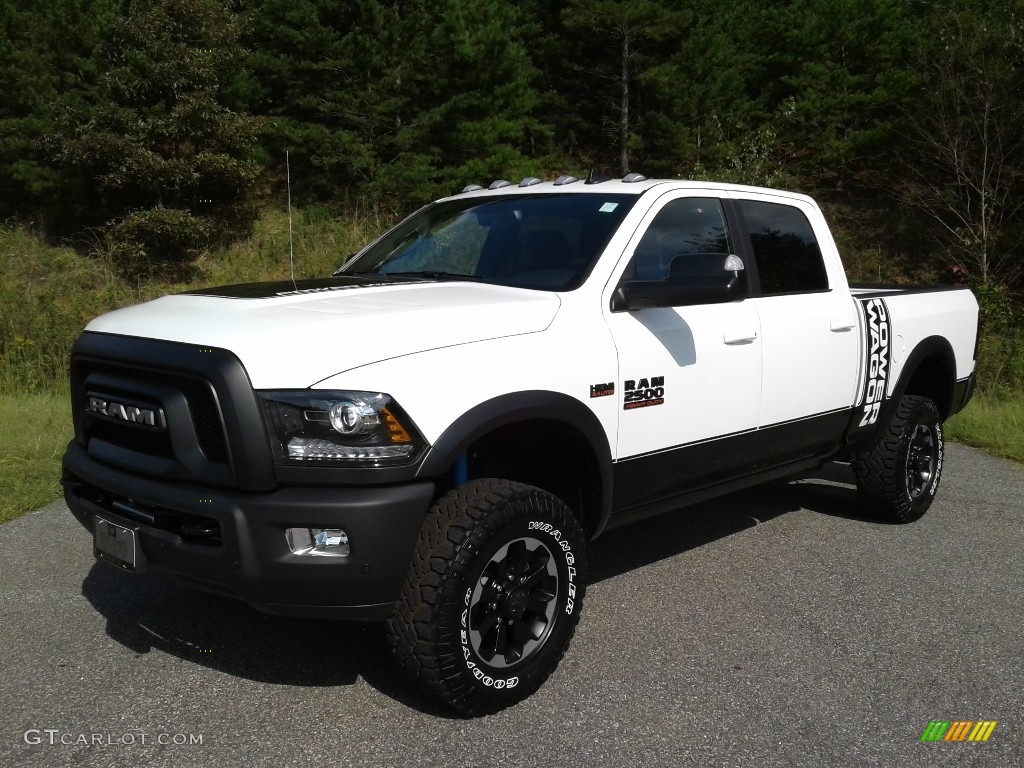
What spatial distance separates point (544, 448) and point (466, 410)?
73 centimetres

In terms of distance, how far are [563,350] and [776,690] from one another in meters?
1.50

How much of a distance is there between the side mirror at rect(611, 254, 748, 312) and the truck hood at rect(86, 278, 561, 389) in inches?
12.8

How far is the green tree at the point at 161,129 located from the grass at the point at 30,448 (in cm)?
1050

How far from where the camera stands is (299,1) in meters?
19.8

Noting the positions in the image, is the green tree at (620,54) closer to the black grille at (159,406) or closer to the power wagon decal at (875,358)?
the power wagon decal at (875,358)

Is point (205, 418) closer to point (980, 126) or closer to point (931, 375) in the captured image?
point (931, 375)

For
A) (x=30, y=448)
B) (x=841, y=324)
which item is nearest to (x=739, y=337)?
(x=841, y=324)

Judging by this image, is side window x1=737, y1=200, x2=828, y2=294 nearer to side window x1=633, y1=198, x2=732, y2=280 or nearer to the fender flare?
side window x1=633, y1=198, x2=732, y2=280

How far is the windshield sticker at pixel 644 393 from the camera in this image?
3.84 meters

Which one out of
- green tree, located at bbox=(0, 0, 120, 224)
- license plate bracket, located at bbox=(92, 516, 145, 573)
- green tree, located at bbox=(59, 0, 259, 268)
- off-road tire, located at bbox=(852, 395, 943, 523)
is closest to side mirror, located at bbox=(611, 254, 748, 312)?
license plate bracket, located at bbox=(92, 516, 145, 573)

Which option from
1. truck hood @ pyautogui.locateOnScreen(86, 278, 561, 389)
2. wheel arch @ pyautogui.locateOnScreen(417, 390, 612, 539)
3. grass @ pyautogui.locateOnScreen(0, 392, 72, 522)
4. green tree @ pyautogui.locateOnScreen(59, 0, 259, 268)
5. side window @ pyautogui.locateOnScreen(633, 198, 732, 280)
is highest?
green tree @ pyautogui.locateOnScreen(59, 0, 259, 268)

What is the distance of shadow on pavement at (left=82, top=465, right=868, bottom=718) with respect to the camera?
11.9 feet

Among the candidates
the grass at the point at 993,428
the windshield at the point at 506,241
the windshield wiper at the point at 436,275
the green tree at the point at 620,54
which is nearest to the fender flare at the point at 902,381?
the windshield at the point at 506,241

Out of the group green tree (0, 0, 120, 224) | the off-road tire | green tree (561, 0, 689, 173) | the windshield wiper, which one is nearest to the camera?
the windshield wiper
